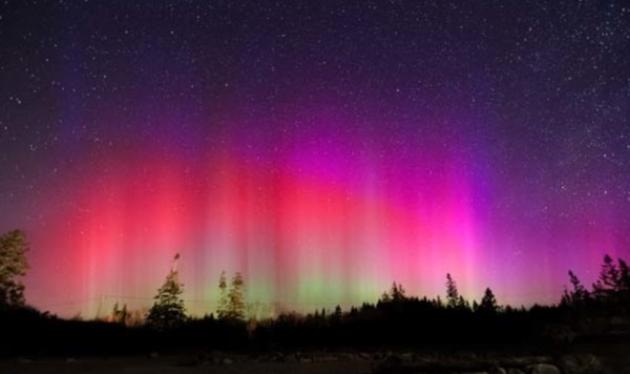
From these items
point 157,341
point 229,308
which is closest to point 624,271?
point 229,308

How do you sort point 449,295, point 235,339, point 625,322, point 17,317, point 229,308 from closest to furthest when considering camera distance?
point 17,317
point 235,339
point 625,322
point 229,308
point 449,295

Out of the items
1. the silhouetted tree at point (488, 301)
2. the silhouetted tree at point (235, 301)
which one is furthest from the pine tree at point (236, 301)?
the silhouetted tree at point (488, 301)

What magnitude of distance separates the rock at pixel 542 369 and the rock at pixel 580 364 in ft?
2.14

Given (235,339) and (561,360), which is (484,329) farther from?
(561,360)

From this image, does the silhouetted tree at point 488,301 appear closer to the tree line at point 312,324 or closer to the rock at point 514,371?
the tree line at point 312,324

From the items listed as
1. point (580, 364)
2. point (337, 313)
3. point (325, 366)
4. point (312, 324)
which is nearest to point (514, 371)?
point (580, 364)

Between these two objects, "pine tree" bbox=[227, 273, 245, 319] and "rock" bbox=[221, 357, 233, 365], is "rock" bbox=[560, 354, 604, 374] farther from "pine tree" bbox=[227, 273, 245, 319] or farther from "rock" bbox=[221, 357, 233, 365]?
"pine tree" bbox=[227, 273, 245, 319]

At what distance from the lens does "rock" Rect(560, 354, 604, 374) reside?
2395 cm

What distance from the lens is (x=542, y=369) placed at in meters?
22.9

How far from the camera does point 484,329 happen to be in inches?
2217

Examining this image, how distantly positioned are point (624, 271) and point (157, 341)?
80729mm

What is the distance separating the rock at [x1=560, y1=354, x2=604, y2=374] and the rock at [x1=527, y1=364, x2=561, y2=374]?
0.65 m

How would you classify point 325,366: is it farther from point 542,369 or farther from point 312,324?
point 312,324

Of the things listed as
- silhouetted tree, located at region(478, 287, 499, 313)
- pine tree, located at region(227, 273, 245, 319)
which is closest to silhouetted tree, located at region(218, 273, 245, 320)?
pine tree, located at region(227, 273, 245, 319)
